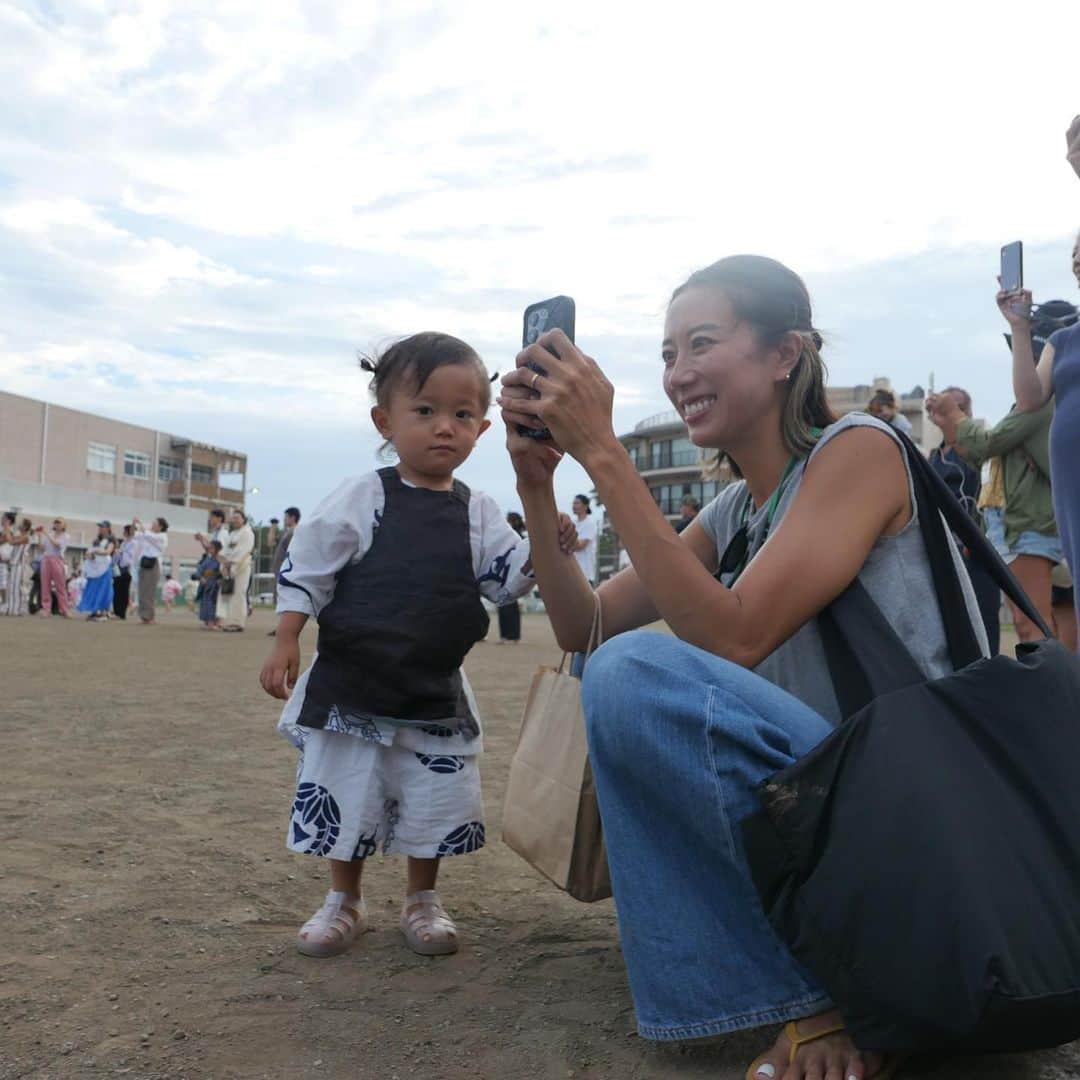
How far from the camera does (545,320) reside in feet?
6.95

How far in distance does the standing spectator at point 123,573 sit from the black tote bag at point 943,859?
17223 millimetres

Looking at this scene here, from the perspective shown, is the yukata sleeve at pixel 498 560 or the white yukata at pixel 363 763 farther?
the yukata sleeve at pixel 498 560

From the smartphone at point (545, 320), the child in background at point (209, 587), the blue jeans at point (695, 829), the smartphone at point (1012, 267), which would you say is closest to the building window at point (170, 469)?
the child in background at point (209, 587)

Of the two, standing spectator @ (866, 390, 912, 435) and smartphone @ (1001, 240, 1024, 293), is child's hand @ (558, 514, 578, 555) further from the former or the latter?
standing spectator @ (866, 390, 912, 435)

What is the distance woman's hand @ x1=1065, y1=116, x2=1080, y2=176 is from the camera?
2723 millimetres

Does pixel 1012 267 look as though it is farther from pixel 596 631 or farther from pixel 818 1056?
pixel 818 1056

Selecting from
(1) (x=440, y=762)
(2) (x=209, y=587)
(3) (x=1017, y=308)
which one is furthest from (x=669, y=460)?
(1) (x=440, y=762)

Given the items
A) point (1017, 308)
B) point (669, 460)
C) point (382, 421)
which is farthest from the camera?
point (669, 460)

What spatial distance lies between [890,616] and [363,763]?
1270mm

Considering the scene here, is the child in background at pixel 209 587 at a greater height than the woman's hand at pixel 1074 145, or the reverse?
the woman's hand at pixel 1074 145

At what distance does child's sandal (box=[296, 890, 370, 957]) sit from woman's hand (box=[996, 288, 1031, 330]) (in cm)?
281

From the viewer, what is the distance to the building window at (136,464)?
55938 mm

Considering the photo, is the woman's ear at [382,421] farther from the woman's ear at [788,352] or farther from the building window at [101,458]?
the building window at [101,458]

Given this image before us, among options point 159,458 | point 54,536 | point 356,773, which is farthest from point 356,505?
point 159,458
